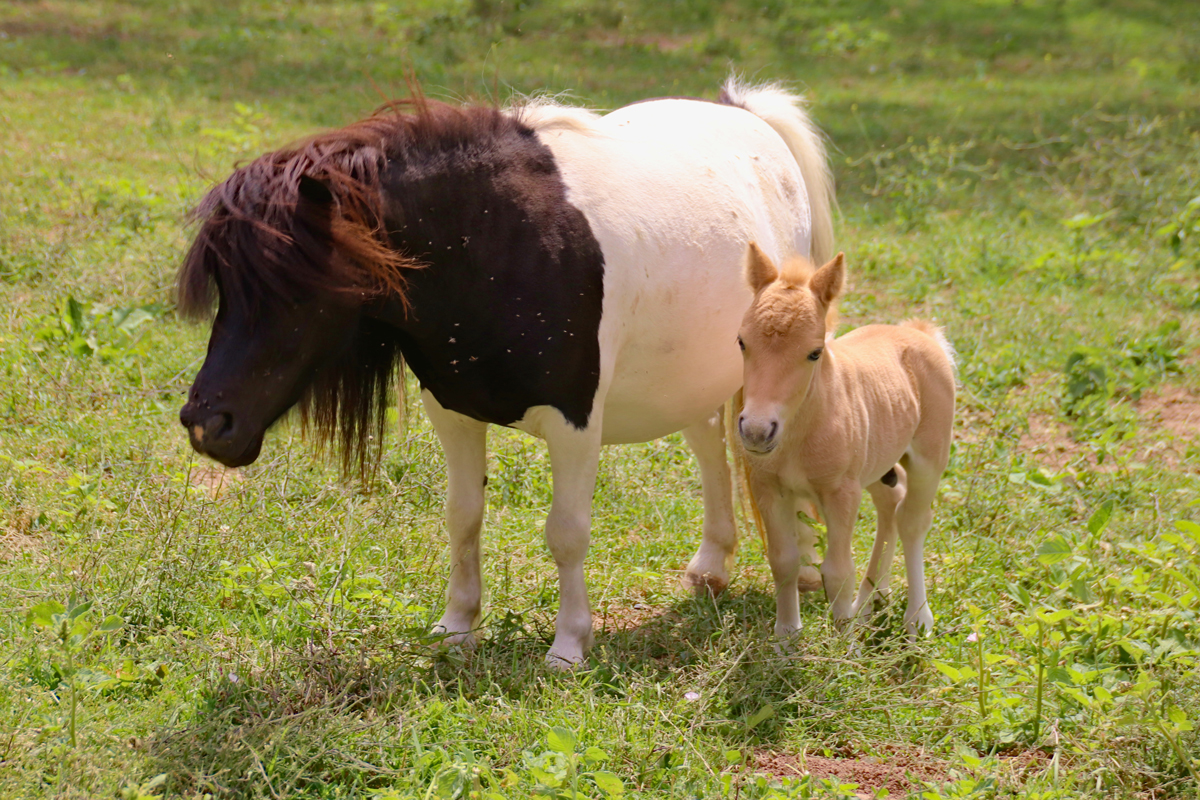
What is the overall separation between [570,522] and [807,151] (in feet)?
7.31

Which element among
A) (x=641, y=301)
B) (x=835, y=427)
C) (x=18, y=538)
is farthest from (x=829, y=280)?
(x=18, y=538)

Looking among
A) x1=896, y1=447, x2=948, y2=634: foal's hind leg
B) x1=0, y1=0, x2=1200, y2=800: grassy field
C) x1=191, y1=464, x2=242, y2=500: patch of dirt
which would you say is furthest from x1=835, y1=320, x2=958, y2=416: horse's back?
x1=191, y1=464, x2=242, y2=500: patch of dirt

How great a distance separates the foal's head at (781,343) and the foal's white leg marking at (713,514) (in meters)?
1.14

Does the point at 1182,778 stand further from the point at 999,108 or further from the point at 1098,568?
the point at 999,108

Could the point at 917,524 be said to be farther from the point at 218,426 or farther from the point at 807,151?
the point at 218,426

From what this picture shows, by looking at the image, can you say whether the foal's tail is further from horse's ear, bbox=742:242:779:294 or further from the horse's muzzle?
the horse's muzzle

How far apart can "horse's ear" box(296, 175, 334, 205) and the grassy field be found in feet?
1.93

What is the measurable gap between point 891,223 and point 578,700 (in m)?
6.74

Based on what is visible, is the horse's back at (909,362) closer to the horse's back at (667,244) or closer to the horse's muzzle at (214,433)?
the horse's back at (667,244)

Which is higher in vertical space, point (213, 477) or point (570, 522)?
point (570, 522)

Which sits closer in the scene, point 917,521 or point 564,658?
point 564,658

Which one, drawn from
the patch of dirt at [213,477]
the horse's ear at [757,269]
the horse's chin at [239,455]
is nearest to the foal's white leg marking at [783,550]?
the horse's ear at [757,269]

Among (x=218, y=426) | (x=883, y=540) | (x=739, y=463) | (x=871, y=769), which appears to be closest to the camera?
(x=218, y=426)

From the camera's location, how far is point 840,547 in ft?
11.8
